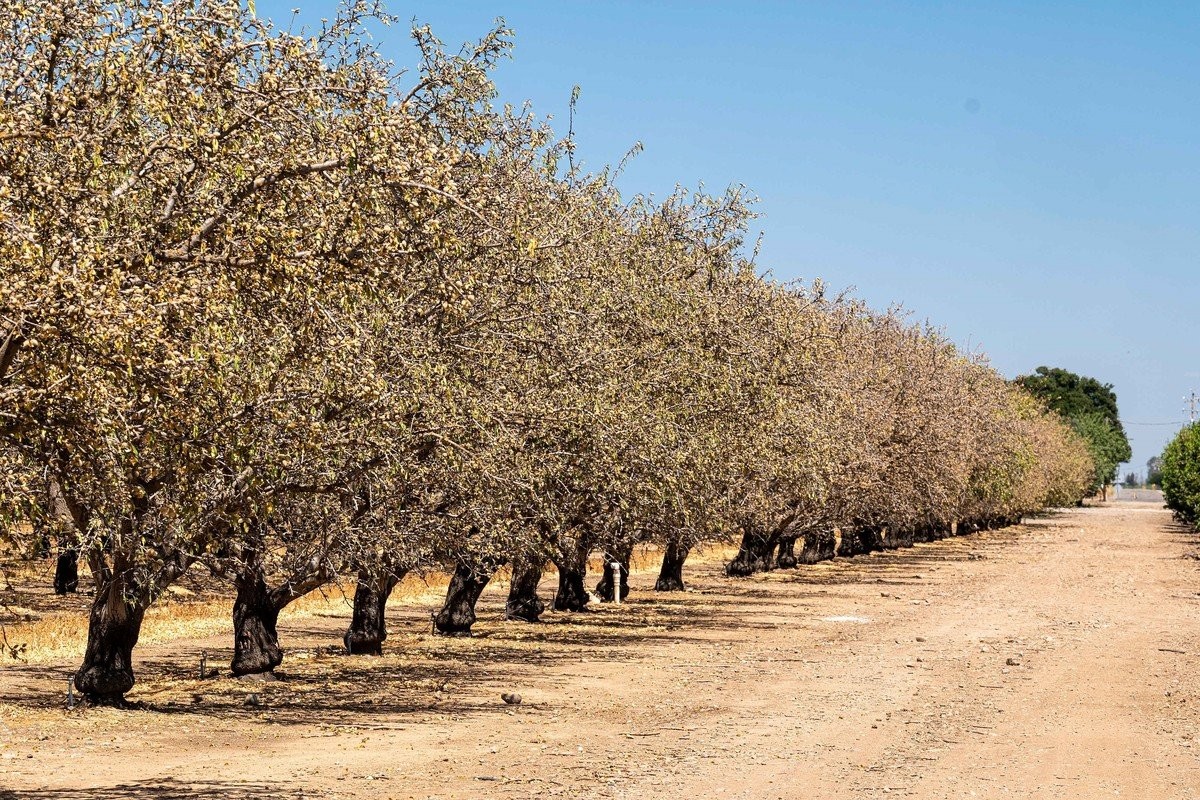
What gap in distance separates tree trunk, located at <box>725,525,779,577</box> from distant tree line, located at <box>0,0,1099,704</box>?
Result: 16.9 meters

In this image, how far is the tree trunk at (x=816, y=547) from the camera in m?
66.9

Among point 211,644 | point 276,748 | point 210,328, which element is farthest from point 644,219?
point 210,328

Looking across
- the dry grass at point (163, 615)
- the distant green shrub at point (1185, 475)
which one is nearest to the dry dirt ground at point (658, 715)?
the dry grass at point (163, 615)

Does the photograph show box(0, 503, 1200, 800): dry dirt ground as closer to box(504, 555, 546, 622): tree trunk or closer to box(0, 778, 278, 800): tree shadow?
box(0, 778, 278, 800): tree shadow

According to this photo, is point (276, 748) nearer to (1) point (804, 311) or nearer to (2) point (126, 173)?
(2) point (126, 173)

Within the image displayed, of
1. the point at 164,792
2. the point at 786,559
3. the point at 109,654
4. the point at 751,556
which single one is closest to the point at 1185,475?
the point at 786,559

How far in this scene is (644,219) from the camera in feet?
107

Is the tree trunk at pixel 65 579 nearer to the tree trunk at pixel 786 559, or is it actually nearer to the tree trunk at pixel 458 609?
the tree trunk at pixel 458 609

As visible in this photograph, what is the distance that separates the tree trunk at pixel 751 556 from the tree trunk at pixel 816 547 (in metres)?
4.32

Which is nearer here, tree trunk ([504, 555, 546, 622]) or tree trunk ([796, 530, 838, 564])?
tree trunk ([504, 555, 546, 622])

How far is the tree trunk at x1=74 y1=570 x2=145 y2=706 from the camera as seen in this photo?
775 inches

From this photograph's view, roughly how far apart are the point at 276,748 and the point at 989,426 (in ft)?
203

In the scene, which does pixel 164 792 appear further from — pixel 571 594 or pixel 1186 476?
pixel 1186 476

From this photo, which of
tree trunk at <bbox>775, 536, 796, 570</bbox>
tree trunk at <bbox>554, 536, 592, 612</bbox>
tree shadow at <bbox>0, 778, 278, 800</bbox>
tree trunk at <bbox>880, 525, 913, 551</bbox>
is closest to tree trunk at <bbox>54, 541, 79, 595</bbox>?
tree trunk at <bbox>554, 536, 592, 612</bbox>
